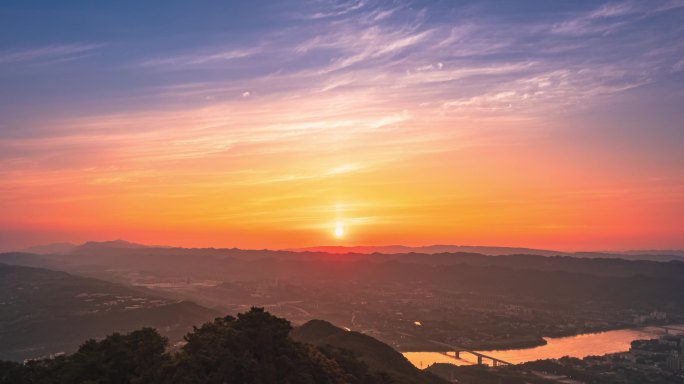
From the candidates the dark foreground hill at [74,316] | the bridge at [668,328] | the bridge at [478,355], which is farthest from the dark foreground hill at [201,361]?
the bridge at [668,328]

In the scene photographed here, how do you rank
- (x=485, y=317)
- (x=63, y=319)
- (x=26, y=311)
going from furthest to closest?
(x=485, y=317) < (x=26, y=311) < (x=63, y=319)

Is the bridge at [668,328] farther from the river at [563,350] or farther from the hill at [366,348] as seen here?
the hill at [366,348]

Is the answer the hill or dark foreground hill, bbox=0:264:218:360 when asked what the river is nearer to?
the hill

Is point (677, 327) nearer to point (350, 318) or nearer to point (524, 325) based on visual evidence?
point (524, 325)

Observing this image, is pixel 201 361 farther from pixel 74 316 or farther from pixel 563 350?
pixel 74 316

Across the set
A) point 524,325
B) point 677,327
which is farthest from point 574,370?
point 677,327

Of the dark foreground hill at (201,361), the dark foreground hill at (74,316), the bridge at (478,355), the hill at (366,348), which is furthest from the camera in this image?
the dark foreground hill at (74,316)

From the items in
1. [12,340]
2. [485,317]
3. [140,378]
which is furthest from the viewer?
[485,317]
